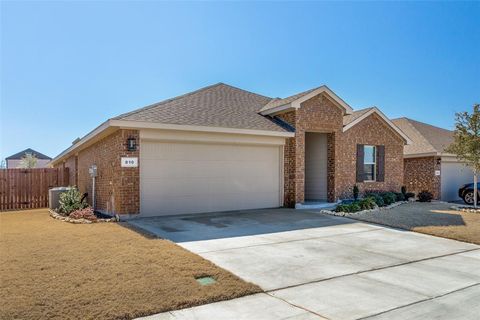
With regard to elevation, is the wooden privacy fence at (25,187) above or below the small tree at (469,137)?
below

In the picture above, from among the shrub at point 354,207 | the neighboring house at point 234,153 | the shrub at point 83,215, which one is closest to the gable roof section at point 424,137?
the neighboring house at point 234,153

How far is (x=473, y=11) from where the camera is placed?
13055mm

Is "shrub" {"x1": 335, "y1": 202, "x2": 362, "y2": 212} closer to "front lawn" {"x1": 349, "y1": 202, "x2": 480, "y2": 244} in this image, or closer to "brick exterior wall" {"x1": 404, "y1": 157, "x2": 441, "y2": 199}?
"front lawn" {"x1": 349, "y1": 202, "x2": 480, "y2": 244}

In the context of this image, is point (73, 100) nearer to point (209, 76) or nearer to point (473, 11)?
point (209, 76)

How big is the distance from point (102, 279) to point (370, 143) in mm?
14770

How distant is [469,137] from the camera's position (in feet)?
47.6

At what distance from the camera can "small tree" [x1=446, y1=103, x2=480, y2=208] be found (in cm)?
1441

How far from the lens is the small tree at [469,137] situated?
14.4 meters

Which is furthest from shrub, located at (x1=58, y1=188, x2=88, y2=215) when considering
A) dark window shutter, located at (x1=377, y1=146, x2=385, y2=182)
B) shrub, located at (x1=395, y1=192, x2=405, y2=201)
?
shrub, located at (x1=395, y1=192, x2=405, y2=201)

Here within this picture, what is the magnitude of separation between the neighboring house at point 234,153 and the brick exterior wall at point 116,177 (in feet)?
0.10

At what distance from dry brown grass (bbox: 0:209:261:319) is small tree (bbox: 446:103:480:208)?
13296mm

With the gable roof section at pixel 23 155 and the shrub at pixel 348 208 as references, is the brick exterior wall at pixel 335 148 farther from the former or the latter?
the gable roof section at pixel 23 155

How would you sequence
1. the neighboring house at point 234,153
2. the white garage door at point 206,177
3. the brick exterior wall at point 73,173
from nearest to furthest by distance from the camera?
1. the neighboring house at point 234,153
2. the white garage door at point 206,177
3. the brick exterior wall at point 73,173

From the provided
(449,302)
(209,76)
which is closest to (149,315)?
(449,302)
